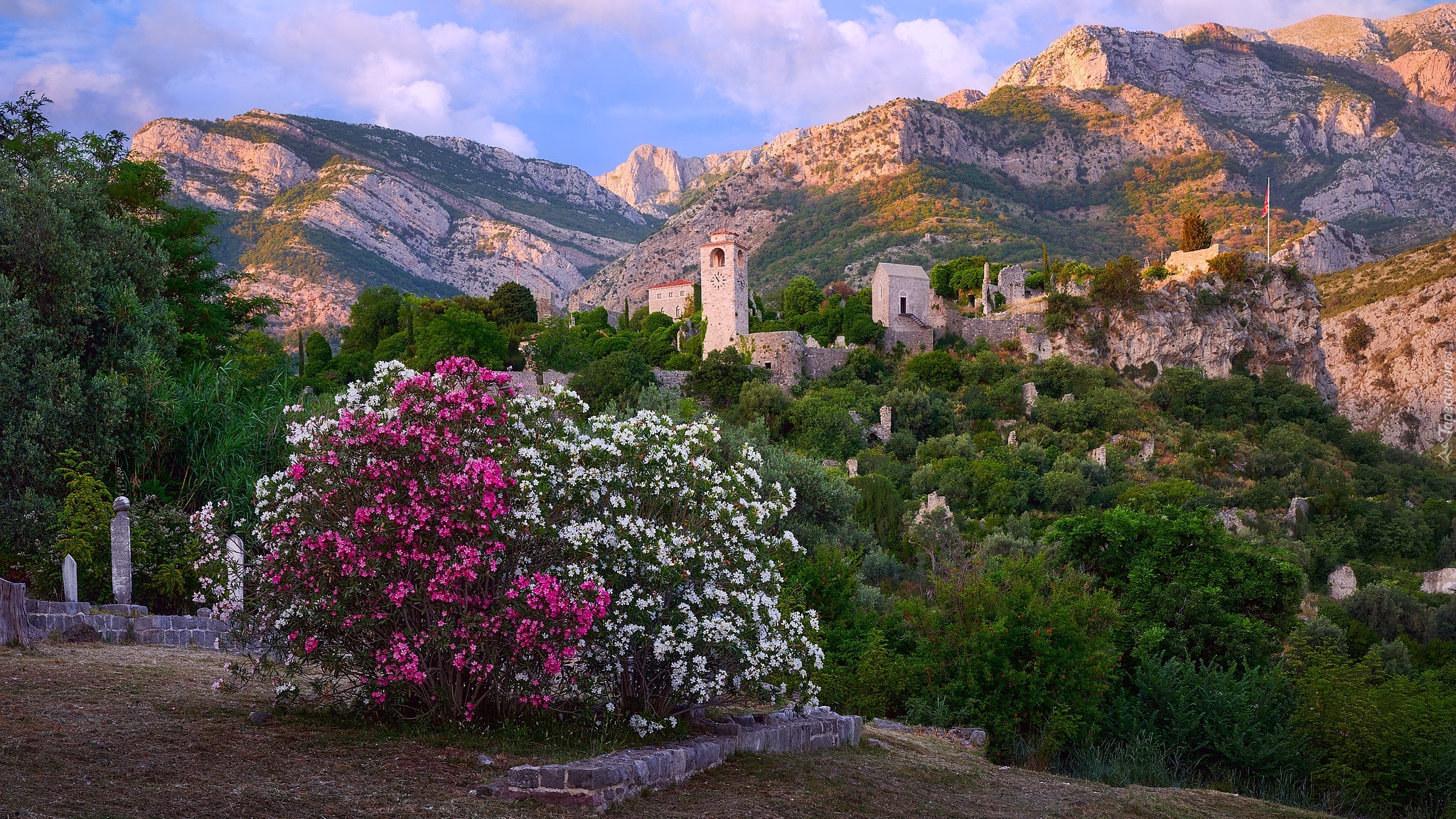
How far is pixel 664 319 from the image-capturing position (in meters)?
59.0

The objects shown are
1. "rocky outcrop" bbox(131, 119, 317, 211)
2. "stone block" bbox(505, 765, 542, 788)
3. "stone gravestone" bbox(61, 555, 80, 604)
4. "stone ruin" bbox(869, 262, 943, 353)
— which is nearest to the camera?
"stone block" bbox(505, 765, 542, 788)

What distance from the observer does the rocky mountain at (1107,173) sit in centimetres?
9900

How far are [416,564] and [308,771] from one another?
161 cm

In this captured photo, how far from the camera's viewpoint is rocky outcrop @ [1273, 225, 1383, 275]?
93.9 meters

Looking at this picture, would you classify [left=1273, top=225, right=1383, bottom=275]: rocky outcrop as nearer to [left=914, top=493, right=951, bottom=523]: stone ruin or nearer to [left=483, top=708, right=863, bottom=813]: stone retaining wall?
[left=914, top=493, right=951, bottom=523]: stone ruin

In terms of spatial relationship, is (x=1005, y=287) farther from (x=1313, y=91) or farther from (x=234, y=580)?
(x=1313, y=91)

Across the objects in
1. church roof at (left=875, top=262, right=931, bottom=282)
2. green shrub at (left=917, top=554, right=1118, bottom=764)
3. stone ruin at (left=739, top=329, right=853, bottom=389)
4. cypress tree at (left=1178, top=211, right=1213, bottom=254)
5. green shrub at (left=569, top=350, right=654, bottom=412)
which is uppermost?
cypress tree at (left=1178, top=211, right=1213, bottom=254)

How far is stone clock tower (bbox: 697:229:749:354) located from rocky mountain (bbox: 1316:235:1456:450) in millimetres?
54682

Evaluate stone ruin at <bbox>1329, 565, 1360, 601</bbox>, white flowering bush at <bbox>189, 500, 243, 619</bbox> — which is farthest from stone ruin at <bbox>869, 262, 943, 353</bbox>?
white flowering bush at <bbox>189, 500, 243, 619</bbox>

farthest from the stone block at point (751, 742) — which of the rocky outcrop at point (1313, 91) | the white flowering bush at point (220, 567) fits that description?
the rocky outcrop at point (1313, 91)

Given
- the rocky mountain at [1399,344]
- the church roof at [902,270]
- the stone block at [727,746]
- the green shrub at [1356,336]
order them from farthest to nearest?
the green shrub at [1356,336], the rocky mountain at [1399,344], the church roof at [902,270], the stone block at [727,746]

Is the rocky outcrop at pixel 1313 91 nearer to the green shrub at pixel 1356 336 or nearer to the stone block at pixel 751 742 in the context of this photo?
the green shrub at pixel 1356 336

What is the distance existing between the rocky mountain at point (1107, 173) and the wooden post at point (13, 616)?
8178cm

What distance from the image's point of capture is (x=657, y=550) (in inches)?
305
